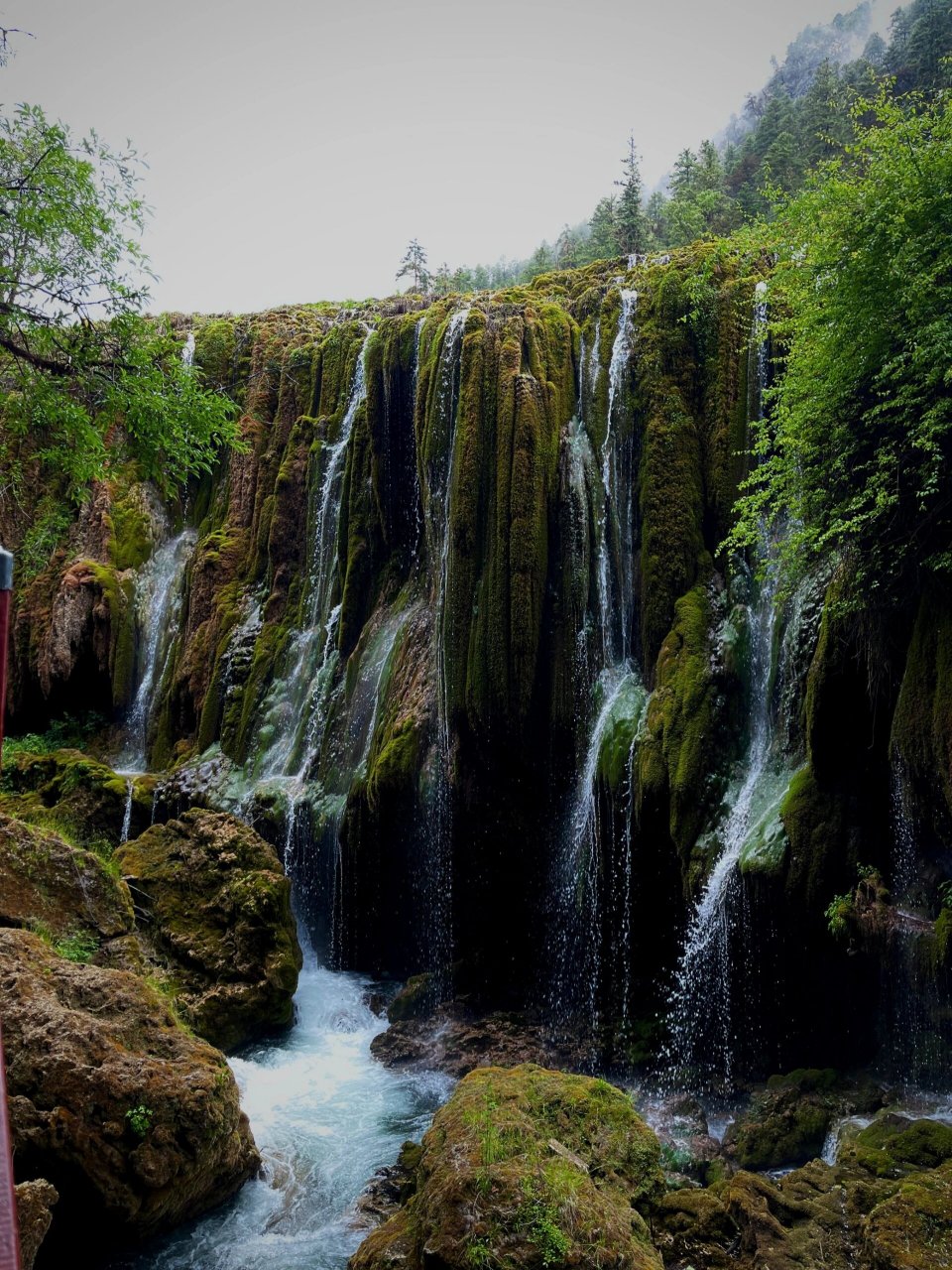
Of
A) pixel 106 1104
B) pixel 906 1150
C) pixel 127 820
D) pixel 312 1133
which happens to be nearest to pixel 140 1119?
pixel 106 1104

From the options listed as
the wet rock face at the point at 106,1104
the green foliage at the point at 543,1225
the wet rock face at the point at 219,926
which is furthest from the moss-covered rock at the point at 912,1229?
the wet rock face at the point at 219,926

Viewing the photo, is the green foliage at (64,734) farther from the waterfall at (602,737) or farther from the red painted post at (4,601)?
the red painted post at (4,601)

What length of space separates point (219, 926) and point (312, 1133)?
328 centimetres

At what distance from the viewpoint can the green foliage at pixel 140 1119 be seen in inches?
249

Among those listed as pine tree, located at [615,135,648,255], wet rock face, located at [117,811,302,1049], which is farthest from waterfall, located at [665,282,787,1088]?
pine tree, located at [615,135,648,255]

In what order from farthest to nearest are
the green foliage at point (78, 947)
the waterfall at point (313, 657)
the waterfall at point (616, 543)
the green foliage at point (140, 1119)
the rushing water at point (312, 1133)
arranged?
1. the waterfall at point (313, 657)
2. the waterfall at point (616, 543)
3. the green foliage at point (78, 947)
4. the rushing water at point (312, 1133)
5. the green foliage at point (140, 1119)

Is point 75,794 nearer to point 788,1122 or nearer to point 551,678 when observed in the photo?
point 551,678

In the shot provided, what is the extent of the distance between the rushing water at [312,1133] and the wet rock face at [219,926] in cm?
73

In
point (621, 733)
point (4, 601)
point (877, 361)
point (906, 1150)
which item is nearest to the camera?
point (4, 601)

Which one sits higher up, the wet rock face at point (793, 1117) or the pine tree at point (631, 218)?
the pine tree at point (631, 218)

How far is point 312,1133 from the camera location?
9.37 meters

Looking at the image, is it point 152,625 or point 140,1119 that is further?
point 152,625

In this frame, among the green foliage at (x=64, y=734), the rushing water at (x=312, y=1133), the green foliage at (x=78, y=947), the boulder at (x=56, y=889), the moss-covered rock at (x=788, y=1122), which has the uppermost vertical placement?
the green foliage at (x=64, y=734)

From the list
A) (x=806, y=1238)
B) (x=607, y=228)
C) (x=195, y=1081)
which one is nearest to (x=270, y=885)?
(x=195, y=1081)
